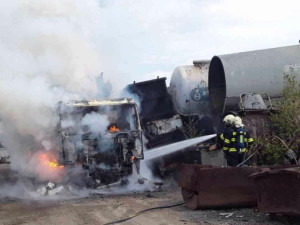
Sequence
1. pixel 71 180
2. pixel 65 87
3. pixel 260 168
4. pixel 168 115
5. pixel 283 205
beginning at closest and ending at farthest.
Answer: pixel 283 205 → pixel 260 168 → pixel 71 180 → pixel 65 87 → pixel 168 115

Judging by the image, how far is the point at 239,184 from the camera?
6.99 meters

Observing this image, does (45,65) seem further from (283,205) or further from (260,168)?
(283,205)

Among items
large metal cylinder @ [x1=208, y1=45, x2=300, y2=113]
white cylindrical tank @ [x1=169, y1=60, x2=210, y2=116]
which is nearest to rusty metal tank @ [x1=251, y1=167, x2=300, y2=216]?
large metal cylinder @ [x1=208, y1=45, x2=300, y2=113]

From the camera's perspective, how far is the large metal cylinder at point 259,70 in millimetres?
11859

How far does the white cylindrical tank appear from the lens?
45.0 feet

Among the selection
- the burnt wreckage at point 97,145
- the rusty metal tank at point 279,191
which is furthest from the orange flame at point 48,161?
the rusty metal tank at point 279,191

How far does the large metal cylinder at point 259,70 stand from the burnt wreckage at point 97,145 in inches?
138

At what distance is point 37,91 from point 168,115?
515 cm

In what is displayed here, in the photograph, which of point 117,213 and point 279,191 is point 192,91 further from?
point 279,191

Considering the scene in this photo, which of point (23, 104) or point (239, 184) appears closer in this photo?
point (239, 184)

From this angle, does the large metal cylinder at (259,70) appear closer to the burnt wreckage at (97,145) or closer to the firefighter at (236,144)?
the firefighter at (236,144)

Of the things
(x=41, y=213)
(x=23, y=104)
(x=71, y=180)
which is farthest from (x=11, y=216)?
(x=23, y=104)

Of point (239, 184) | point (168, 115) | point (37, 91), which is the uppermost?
point (37, 91)

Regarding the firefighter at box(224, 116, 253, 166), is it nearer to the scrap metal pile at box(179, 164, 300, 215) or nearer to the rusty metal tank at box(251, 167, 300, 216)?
the scrap metal pile at box(179, 164, 300, 215)
